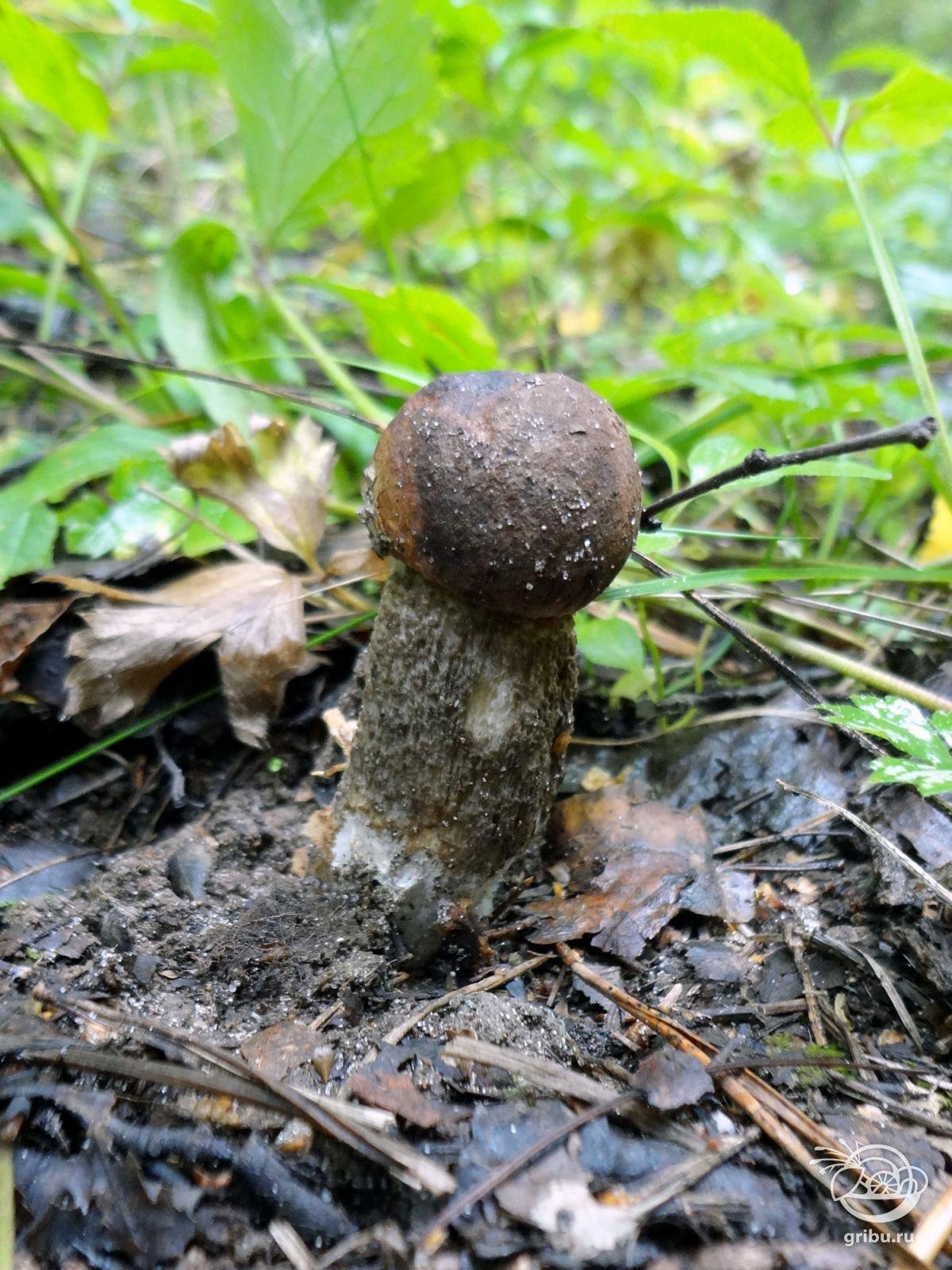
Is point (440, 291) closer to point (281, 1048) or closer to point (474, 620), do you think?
point (474, 620)

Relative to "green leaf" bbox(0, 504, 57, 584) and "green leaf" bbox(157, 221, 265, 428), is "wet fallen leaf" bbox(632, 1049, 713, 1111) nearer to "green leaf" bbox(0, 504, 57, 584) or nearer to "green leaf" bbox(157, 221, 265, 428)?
"green leaf" bbox(0, 504, 57, 584)

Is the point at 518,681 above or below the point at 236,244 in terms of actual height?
below

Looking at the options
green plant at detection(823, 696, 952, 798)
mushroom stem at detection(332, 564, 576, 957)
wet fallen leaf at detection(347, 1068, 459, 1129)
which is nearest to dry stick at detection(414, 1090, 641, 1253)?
wet fallen leaf at detection(347, 1068, 459, 1129)

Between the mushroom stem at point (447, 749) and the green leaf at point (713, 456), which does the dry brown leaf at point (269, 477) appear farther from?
the green leaf at point (713, 456)

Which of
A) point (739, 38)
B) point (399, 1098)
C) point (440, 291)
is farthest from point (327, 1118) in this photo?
point (440, 291)

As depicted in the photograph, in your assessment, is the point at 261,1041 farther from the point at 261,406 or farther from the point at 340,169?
the point at 340,169

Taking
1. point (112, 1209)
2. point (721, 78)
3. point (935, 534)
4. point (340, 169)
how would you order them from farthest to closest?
point (721, 78) < point (935, 534) < point (340, 169) < point (112, 1209)

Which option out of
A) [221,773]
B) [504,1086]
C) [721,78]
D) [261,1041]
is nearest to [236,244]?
[221,773]
